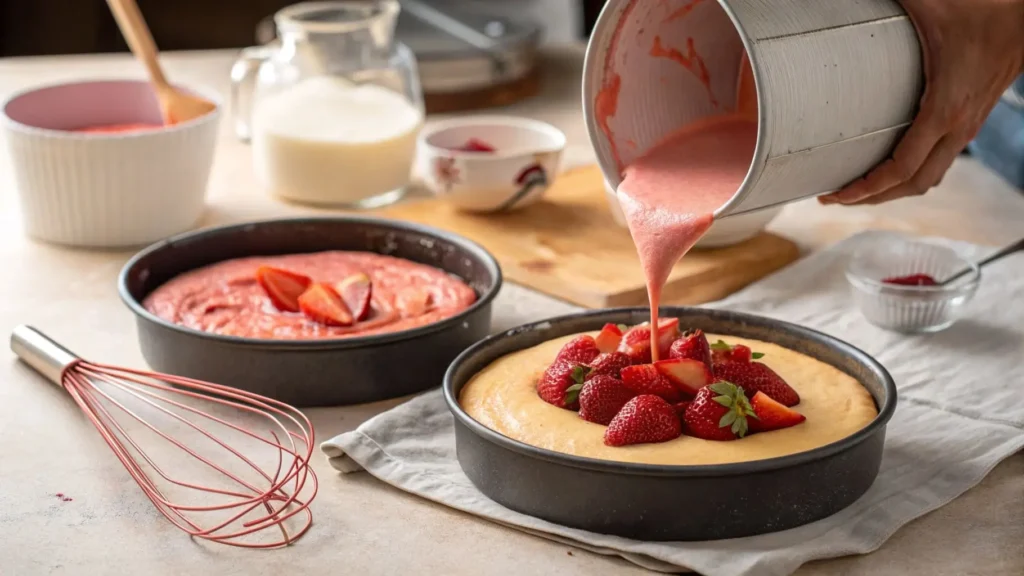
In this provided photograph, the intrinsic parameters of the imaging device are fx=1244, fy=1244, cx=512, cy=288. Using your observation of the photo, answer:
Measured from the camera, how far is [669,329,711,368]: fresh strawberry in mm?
1602

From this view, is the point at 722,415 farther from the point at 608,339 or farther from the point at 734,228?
the point at 734,228

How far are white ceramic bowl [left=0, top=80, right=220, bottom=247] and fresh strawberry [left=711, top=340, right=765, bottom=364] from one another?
1.22m

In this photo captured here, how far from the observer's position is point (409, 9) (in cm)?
357

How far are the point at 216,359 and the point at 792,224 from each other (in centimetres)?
132

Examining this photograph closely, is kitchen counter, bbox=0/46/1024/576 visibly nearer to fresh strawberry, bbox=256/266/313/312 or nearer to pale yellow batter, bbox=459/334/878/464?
pale yellow batter, bbox=459/334/878/464

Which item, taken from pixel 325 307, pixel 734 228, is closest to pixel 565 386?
pixel 325 307

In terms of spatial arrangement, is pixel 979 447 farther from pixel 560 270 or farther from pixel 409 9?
pixel 409 9

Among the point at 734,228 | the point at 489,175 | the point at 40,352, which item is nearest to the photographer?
the point at 40,352

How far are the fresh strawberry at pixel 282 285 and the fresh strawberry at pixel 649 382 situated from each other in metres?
0.64

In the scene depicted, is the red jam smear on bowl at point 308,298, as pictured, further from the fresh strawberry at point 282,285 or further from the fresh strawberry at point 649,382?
the fresh strawberry at point 649,382

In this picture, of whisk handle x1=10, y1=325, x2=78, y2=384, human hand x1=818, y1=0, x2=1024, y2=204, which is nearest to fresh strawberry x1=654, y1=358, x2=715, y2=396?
human hand x1=818, y1=0, x2=1024, y2=204

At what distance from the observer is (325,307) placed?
1917mm

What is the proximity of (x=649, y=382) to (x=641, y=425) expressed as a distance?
100mm

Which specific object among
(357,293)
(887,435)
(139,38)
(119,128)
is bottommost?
(887,435)
